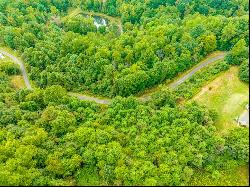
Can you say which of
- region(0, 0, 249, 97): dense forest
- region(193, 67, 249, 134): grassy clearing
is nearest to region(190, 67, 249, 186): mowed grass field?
region(193, 67, 249, 134): grassy clearing

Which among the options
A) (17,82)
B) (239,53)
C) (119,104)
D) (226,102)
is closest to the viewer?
(226,102)

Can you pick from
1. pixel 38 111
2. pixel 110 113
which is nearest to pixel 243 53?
pixel 110 113

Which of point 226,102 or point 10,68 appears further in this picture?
point 10,68

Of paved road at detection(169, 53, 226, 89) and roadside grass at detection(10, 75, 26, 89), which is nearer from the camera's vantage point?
paved road at detection(169, 53, 226, 89)

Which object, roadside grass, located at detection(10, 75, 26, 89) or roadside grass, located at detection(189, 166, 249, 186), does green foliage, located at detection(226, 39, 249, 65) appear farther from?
roadside grass, located at detection(10, 75, 26, 89)

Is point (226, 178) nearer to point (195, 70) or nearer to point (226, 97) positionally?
point (226, 97)

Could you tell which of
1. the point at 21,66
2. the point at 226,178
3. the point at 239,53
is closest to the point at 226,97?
the point at 239,53
